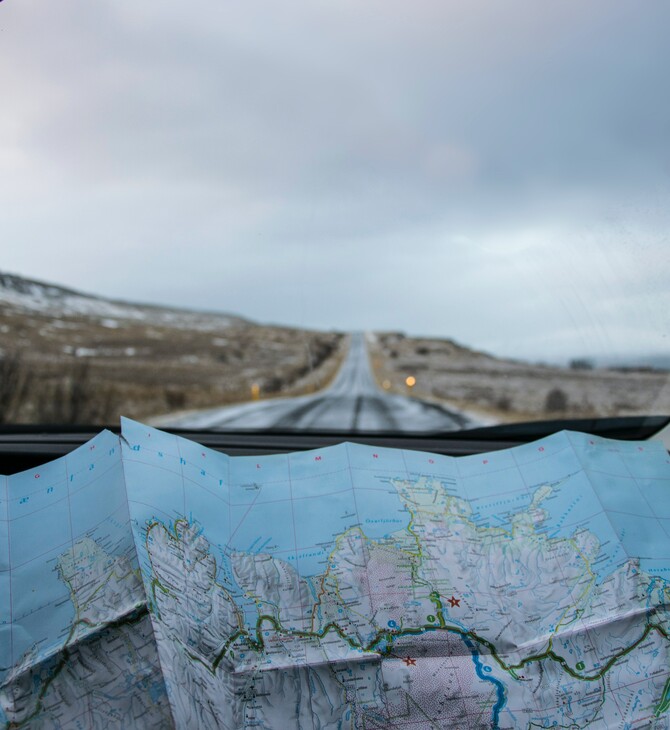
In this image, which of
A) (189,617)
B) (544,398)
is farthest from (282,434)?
(189,617)

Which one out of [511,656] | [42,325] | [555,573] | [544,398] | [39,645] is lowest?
[511,656]

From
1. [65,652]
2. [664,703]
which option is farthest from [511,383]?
[65,652]

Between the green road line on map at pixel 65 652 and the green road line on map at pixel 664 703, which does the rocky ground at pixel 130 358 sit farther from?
the green road line on map at pixel 664 703

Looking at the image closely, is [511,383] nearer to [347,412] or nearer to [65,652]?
[347,412]

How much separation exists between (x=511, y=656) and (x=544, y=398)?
1.04 meters

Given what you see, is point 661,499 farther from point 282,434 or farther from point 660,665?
point 282,434

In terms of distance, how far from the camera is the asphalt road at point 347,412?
209cm

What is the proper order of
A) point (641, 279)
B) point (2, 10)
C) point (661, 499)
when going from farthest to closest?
point (641, 279) → point (2, 10) → point (661, 499)

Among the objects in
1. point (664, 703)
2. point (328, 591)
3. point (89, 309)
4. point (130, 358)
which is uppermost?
point (89, 309)

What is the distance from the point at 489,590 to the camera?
4.05 feet

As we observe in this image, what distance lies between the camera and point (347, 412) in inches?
85.6

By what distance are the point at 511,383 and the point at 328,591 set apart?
3.71 feet

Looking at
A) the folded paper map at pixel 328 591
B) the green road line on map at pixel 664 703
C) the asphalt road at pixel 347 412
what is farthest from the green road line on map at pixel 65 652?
the asphalt road at pixel 347 412

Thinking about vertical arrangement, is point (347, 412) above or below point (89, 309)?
below
